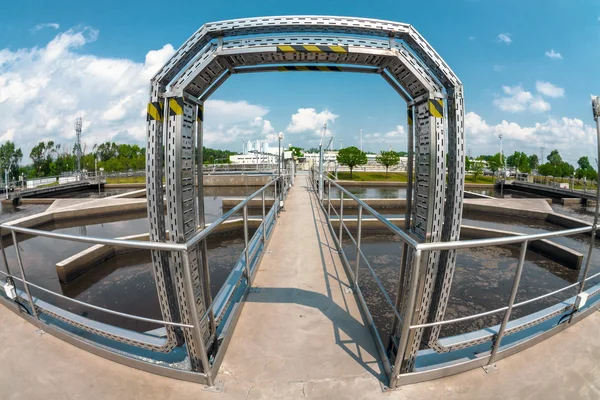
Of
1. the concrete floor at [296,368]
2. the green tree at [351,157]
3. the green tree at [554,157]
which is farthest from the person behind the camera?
the green tree at [554,157]

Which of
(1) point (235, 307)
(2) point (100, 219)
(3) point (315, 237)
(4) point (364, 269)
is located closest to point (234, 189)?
(2) point (100, 219)

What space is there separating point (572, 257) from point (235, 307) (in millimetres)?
9345

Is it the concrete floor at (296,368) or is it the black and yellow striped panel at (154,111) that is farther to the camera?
the black and yellow striped panel at (154,111)

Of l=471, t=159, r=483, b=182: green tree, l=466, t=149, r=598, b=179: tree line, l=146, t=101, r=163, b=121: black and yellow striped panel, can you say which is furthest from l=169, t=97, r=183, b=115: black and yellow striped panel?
l=471, t=159, r=483, b=182: green tree

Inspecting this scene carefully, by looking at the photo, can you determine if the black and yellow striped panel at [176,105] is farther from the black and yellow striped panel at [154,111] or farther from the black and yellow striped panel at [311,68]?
the black and yellow striped panel at [311,68]

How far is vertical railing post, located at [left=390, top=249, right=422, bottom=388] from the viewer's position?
5.23ft

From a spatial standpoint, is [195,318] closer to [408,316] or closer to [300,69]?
[408,316]

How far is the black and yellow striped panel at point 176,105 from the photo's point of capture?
1961 millimetres

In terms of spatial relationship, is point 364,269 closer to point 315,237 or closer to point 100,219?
point 315,237

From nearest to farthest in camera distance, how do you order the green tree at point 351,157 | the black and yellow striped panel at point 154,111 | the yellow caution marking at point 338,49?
the yellow caution marking at point 338,49, the black and yellow striped panel at point 154,111, the green tree at point 351,157

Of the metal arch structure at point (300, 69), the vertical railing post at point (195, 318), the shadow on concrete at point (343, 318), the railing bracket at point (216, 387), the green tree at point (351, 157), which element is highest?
the green tree at point (351, 157)

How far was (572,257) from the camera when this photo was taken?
7668 millimetres

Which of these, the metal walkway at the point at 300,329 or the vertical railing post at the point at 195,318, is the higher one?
the vertical railing post at the point at 195,318

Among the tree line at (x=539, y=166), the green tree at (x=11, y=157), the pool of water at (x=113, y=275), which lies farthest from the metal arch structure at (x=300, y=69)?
the green tree at (x=11, y=157)
